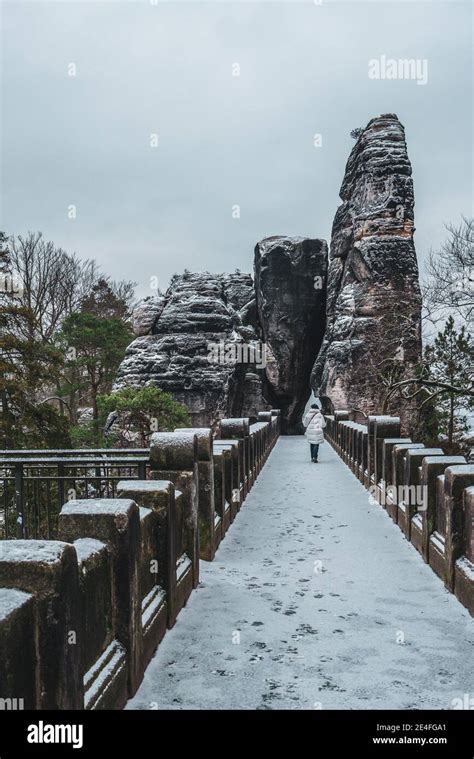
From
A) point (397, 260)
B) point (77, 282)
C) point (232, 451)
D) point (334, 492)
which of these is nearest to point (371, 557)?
point (232, 451)

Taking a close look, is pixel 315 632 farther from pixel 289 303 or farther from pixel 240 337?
pixel 289 303

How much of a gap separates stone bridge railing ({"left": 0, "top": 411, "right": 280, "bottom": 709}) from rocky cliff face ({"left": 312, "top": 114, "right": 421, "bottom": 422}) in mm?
29276

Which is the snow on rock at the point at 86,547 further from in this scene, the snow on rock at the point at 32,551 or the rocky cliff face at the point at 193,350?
the rocky cliff face at the point at 193,350

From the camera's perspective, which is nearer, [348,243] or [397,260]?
[397,260]

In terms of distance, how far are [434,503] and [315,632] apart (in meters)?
2.52

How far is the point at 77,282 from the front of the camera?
3984 centimetres

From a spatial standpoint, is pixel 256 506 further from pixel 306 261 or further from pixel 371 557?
pixel 306 261

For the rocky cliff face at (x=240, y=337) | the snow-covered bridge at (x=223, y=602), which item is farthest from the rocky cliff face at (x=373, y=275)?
the snow-covered bridge at (x=223, y=602)

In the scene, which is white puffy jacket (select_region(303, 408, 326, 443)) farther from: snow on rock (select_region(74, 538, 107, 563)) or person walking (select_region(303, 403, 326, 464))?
snow on rock (select_region(74, 538, 107, 563))

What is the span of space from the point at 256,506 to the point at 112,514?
720 centimetres

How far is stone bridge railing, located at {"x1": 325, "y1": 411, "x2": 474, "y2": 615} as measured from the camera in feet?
17.1

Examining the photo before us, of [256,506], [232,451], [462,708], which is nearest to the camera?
[462,708]

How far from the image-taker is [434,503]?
21.4 feet

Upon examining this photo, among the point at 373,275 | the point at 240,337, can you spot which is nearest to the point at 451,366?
the point at 373,275
